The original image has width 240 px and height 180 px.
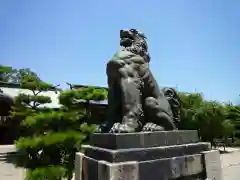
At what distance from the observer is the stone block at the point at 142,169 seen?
273 cm

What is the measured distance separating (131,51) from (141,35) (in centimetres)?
55

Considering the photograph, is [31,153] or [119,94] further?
[31,153]

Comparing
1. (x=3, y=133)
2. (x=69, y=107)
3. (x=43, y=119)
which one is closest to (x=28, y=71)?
(x=3, y=133)

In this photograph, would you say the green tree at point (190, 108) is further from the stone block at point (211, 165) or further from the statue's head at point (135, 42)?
the statue's head at point (135, 42)

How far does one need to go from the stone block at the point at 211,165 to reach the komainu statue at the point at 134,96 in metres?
0.76

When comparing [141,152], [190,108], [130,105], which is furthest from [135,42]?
[190,108]

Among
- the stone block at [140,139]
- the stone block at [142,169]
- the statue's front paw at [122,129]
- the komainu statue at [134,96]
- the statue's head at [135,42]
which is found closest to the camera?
the stone block at [142,169]

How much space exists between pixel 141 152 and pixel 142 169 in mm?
223

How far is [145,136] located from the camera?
3205 millimetres

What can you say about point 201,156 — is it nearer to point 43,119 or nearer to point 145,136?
point 145,136

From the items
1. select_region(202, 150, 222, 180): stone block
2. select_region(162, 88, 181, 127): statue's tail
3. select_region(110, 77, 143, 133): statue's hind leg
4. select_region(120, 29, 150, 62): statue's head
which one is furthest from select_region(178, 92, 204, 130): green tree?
select_region(110, 77, 143, 133): statue's hind leg

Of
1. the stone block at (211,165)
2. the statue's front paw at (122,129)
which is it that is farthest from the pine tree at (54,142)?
the stone block at (211,165)

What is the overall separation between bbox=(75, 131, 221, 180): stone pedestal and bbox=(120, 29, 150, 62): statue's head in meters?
1.62

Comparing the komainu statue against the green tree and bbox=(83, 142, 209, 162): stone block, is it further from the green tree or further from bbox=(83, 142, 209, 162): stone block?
the green tree
